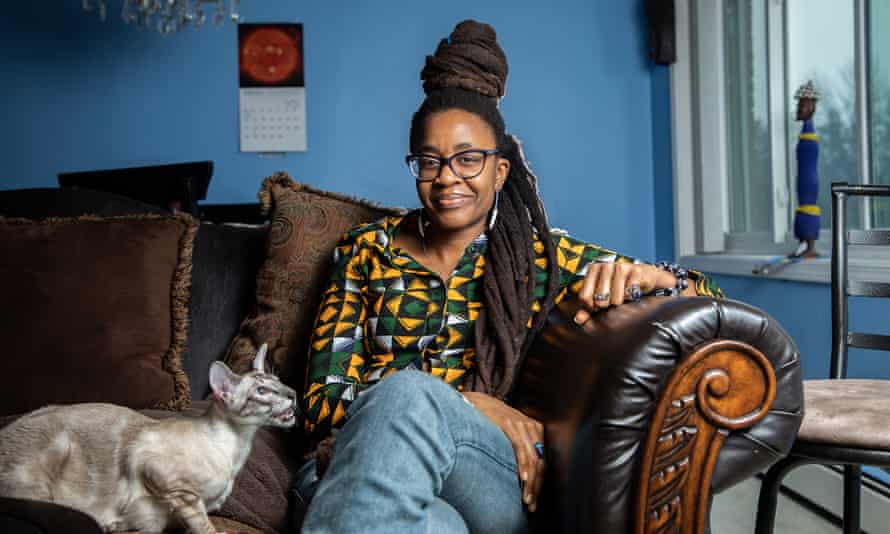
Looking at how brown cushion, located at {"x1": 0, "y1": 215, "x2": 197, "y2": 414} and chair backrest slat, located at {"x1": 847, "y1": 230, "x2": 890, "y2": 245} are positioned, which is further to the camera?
chair backrest slat, located at {"x1": 847, "y1": 230, "x2": 890, "y2": 245}

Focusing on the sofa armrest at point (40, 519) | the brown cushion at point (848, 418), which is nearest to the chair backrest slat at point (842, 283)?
the brown cushion at point (848, 418)

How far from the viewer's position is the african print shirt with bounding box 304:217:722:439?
146 centimetres

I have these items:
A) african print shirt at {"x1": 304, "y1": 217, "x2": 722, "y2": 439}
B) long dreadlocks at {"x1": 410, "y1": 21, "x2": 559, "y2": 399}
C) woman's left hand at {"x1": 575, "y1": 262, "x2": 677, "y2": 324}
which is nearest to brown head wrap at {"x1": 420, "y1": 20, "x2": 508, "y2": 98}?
long dreadlocks at {"x1": 410, "y1": 21, "x2": 559, "y2": 399}

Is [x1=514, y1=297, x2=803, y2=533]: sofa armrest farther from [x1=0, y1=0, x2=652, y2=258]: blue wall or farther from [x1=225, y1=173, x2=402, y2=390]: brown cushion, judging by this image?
[x1=0, y1=0, x2=652, y2=258]: blue wall

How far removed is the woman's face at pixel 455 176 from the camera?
147 centimetres

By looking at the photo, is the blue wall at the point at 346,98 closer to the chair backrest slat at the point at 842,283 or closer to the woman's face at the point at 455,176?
the chair backrest slat at the point at 842,283

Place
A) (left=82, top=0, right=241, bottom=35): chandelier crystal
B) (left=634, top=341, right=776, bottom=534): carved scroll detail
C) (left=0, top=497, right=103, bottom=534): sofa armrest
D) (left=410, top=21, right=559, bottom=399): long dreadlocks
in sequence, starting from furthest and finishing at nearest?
(left=82, top=0, right=241, bottom=35): chandelier crystal
(left=410, top=21, right=559, bottom=399): long dreadlocks
(left=634, top=341, right=776, bottom=534): carved scroll detail
(left=0, top=497, right=103, bottom=534): sofa armrest

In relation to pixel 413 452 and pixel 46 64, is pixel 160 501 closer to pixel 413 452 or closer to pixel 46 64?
pixel 413 452

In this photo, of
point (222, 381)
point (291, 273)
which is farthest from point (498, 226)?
point (222, 381)

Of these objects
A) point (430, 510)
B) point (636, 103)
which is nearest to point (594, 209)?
point (636, 103)

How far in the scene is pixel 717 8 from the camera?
327 cm

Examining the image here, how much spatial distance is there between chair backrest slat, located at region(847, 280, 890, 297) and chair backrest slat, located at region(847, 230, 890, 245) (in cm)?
10

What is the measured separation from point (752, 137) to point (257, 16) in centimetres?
218

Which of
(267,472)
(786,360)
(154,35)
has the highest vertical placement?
(154,35)
